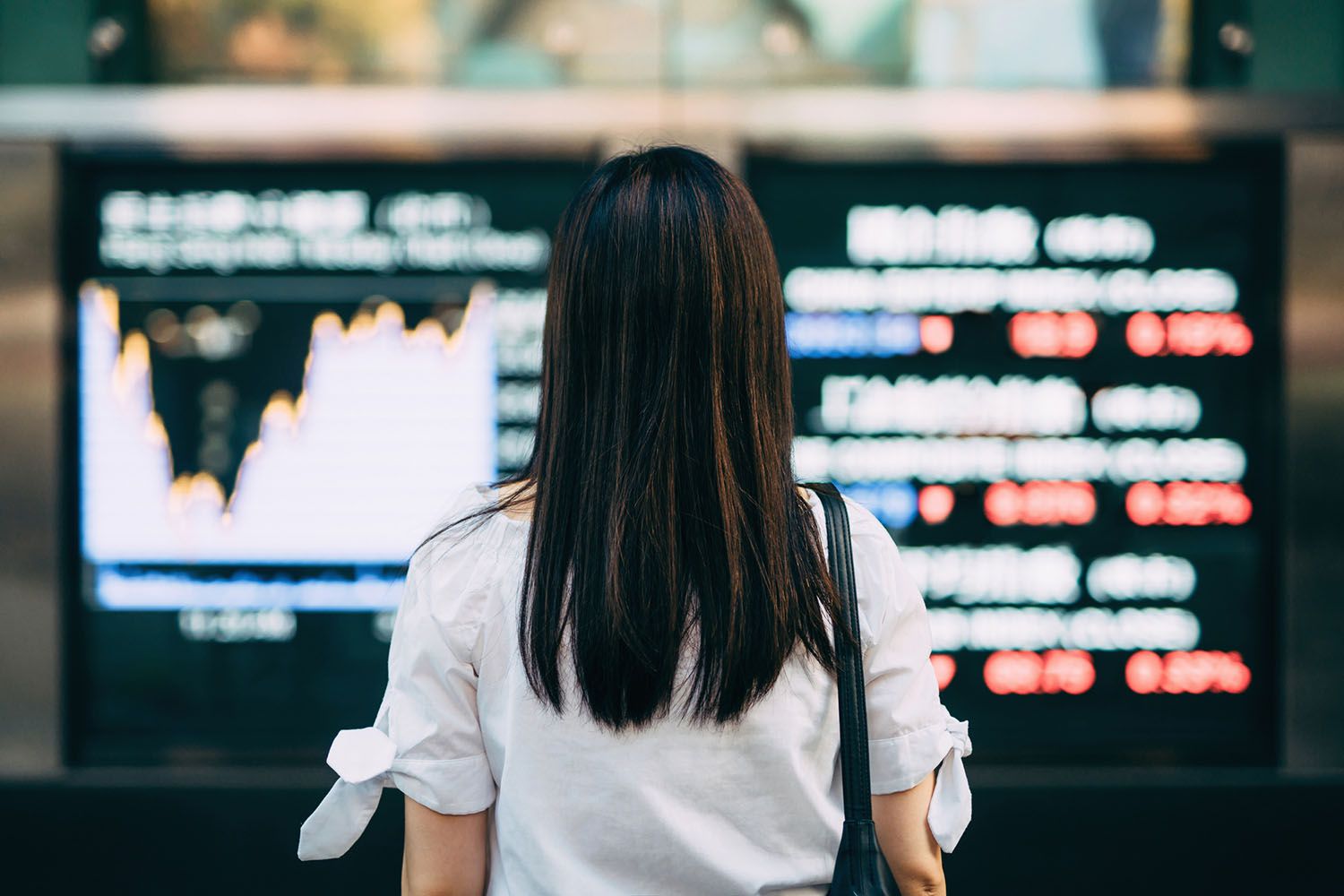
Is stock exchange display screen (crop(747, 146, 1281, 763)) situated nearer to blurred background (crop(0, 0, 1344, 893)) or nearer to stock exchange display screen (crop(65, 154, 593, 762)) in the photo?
blurred background (crop(0, 0, 1344, 893))

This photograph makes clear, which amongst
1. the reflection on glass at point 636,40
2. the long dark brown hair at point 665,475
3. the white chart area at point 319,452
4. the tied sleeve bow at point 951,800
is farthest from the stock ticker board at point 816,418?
the long dark brown hair at point 665,475

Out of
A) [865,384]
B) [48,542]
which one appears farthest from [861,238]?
[48,542]

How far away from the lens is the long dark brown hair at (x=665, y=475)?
1.27 m

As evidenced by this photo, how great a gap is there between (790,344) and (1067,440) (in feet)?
3.02

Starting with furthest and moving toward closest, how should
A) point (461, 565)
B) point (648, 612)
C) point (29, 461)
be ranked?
point (29, 461)
point (461, 565)
point (648, 612)

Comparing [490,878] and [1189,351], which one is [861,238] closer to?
[1189,351]

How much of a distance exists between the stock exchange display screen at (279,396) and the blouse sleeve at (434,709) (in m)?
2.43

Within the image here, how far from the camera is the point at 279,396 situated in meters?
3.81

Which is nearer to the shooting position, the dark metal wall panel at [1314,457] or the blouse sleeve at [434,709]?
the blouse sleeve at [434,709]

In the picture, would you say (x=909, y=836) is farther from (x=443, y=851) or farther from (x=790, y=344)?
(x=790, y=344)

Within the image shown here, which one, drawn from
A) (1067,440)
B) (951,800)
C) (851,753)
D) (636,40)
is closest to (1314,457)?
(1067,440)

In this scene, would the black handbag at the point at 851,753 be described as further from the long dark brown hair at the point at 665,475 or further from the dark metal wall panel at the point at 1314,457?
the dark metal wall panel at the point at 1314,457

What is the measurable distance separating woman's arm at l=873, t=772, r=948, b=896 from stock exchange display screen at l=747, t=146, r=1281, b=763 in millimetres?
2389

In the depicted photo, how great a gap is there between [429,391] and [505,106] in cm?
92
